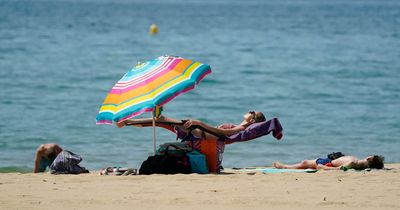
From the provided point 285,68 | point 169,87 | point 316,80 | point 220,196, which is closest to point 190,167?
point 169,87

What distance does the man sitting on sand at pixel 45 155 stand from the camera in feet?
30.5

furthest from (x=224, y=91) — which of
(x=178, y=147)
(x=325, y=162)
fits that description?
(x=178, y=147)

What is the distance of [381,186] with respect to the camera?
776 cm

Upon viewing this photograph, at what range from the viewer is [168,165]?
860 cm

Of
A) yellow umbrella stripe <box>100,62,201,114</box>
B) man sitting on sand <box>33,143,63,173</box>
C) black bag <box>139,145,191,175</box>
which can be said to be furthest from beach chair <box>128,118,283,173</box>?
man sitting on sand <box>33,143,63,173</box>

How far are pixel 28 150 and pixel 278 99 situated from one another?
740 centimetres

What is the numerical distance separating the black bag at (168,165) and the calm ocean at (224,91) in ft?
8.94

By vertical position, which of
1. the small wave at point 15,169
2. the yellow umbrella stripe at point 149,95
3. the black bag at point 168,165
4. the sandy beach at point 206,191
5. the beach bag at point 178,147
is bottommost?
the sandy beach at point 206,191

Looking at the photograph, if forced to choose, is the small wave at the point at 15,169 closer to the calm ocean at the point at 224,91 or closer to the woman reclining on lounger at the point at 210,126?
the calm ocean at the point at 224,91

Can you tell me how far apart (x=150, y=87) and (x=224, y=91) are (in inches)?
456

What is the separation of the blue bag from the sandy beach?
217mm

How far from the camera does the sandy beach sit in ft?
22.3

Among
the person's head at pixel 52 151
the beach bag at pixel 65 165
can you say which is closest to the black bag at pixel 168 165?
the beach bag at pixel 65 165

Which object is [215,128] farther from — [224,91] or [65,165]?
[224,91]
